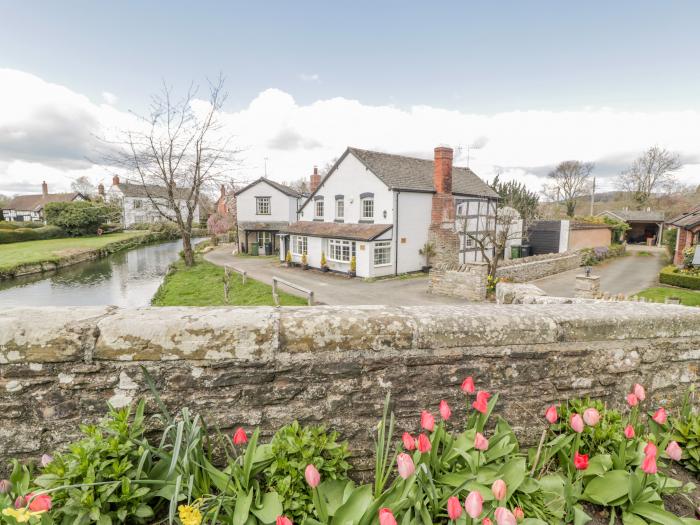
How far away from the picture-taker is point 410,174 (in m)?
21.3

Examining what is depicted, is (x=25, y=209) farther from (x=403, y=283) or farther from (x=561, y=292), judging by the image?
(x=561, y=292)

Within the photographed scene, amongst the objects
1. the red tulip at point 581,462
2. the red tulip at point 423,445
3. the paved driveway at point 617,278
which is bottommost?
the paved driveway at point 617,278

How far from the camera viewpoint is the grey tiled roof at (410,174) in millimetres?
20000

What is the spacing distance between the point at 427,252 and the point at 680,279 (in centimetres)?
1148

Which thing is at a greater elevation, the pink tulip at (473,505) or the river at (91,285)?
the pink tulip at (473,505)

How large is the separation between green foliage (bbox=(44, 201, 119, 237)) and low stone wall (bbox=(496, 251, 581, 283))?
44.0 m

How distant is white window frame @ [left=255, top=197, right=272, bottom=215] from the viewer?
33.9 m

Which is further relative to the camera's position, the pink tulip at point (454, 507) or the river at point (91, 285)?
the river at point (91, 285)

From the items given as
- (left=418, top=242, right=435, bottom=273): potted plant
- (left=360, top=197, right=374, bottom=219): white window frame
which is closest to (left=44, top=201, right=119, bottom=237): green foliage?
(left=360, top=197, right=374, bottom=219): white window frame

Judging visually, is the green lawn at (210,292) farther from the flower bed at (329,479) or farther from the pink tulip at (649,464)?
the pink tulip at (649,464)

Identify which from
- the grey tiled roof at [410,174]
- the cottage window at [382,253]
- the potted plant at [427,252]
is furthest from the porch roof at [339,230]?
the potted plant at [427,252]

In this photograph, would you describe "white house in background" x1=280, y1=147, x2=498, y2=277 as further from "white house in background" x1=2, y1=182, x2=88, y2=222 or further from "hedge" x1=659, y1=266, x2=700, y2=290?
"white house in background" x1=2, y1=182, x2=88, y2=222

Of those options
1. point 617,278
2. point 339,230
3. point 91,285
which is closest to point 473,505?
point 339,230

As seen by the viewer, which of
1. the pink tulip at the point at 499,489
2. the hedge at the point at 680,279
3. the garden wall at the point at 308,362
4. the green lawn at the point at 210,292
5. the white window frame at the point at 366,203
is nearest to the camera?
the pink tulip at the point at 499,489
